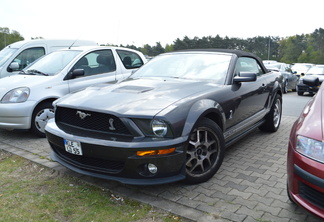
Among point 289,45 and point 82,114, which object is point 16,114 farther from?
point 289,45

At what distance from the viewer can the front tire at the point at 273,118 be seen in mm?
5445

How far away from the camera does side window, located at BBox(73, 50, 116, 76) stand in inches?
223

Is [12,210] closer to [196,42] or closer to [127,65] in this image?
[127,65]

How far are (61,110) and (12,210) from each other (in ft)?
3.82

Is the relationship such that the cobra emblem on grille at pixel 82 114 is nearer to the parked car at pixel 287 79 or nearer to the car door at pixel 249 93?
the car door at pixel 249 93

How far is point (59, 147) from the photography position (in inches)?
130

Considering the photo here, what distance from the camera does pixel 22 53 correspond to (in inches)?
305

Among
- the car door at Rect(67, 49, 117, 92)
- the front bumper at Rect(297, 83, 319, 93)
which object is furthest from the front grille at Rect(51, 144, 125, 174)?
the front bumper at Rect(297, 83, 319, 93)

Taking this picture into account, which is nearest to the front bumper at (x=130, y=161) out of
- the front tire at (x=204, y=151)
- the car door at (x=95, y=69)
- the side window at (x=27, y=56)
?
the front tire at (x=204, y=151)

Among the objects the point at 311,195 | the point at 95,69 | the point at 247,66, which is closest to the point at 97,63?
the point at 95,69

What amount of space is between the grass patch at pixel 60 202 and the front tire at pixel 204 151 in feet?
2.12

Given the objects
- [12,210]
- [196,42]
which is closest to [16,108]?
[12,210]

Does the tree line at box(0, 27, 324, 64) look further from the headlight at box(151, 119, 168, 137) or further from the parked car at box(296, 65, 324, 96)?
the headlight at box(151, 119, 168, 137)

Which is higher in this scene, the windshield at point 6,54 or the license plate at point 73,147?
the windshield at point 6,54
